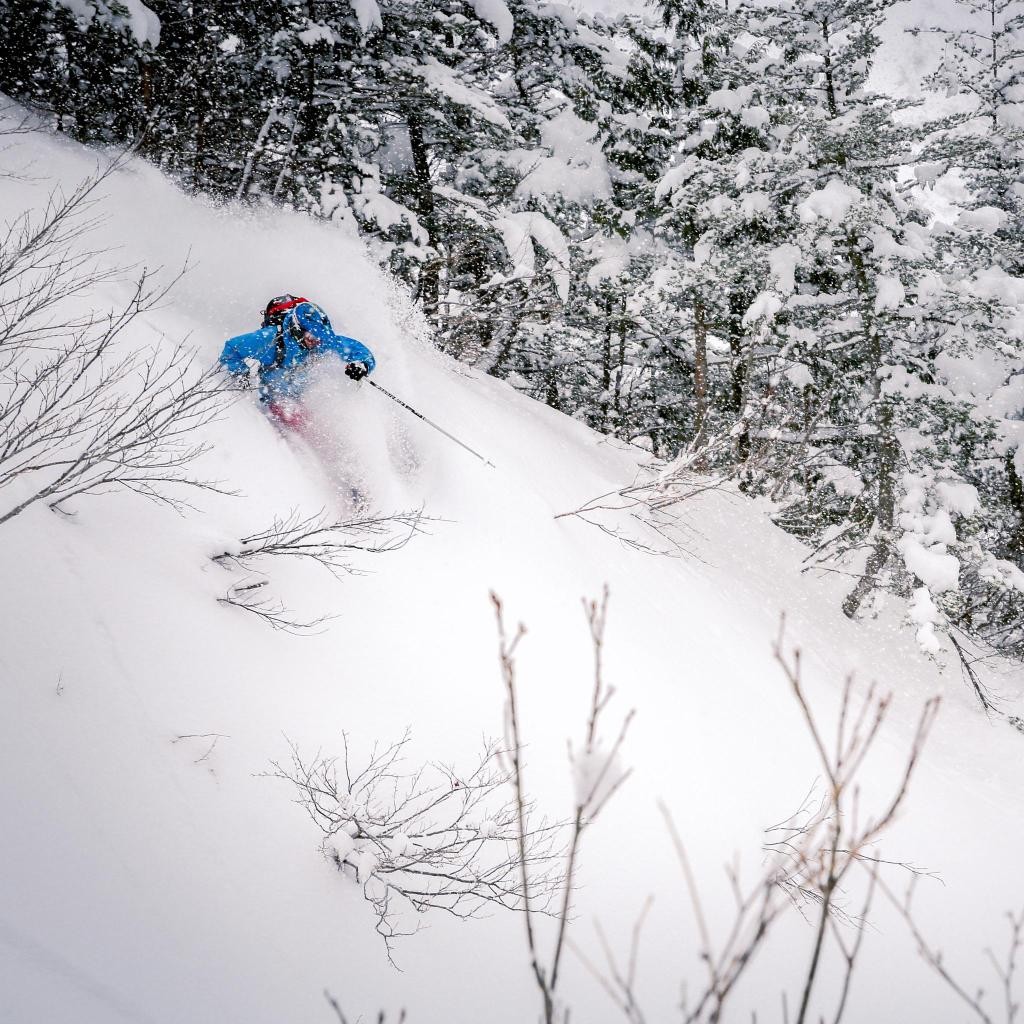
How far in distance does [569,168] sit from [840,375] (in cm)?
492

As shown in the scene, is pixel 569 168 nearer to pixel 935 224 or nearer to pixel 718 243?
pixel 718 243

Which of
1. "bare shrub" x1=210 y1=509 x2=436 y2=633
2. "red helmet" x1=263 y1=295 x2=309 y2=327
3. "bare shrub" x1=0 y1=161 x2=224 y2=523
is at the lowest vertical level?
"bare shrub" x1=210 y1=509 x2=436 y2=633

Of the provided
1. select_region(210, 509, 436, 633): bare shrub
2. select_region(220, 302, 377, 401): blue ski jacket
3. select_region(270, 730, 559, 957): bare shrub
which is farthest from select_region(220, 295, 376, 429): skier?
select_region(270, 730, 559, 957): bare shrub

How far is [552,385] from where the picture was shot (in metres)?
14.9

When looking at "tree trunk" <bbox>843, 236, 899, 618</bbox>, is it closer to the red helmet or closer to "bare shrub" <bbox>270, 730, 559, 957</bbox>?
"bare shrub" <bbox>270, 730, 559, 957</bbox>

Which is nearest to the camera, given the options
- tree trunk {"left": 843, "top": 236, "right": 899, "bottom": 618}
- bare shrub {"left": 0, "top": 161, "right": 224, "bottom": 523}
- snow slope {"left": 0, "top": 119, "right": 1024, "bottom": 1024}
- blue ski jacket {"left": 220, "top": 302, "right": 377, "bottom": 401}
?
snow slope {"left": 0, "top": 119, "right": 1024, "bottom": 1024}

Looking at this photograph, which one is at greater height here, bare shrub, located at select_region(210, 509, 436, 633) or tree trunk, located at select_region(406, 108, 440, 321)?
tree trunk, located at select_region(406, 108, 440, 321)

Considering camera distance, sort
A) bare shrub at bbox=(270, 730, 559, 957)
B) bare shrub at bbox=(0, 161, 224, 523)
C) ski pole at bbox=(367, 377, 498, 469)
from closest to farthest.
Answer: bare shrub at bbox=(270, 730, 559, 957) → bare shrub at bbox=(0, 161, 224, 523) → ski pole at bbox=(367, 377, 498, 469)

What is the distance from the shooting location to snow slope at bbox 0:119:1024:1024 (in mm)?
2611

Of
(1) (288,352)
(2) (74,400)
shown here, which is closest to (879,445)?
(1) (288,352)

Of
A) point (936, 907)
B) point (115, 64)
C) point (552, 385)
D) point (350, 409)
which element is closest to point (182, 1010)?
point (350, 409)

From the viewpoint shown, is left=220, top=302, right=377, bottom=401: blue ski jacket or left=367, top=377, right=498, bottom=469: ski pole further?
left=367, top=377, right=498, bottom=469: ski pole

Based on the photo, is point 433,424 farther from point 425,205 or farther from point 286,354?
point 425,205

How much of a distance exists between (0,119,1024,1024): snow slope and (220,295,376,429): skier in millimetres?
277
